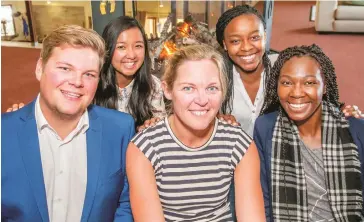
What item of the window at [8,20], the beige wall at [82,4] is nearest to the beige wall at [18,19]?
the window at [8,20]

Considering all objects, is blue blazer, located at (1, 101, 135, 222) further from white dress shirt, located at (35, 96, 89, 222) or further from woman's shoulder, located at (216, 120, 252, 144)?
woman's shoulder, located at (216, 120, 252, 144)

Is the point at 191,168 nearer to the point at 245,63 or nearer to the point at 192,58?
the point at 192,58

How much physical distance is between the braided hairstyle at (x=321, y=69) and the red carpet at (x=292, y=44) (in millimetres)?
3385

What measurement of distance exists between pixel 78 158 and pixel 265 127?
0.94 m

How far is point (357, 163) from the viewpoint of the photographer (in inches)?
73.3

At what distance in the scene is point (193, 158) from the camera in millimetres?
1698

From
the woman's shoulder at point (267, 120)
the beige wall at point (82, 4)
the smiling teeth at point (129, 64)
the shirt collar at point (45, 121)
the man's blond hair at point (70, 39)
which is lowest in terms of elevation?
the woman's shoulder at point (267, 120)

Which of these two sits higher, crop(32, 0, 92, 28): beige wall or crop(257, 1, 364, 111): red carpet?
crop(32, 0, 92, 28): beige wall

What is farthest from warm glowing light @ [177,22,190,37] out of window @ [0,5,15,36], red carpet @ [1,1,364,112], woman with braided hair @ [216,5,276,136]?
window @ [0,5,15,36]

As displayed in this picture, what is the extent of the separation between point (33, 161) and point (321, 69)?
1.38m

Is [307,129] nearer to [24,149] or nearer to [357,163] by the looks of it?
[357,163]

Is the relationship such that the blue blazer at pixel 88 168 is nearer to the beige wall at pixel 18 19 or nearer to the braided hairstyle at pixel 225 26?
the braided hairstyle at pixel 225 26

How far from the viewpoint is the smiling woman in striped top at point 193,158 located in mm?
1649

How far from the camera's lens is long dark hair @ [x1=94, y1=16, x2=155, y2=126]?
252 centimetres
